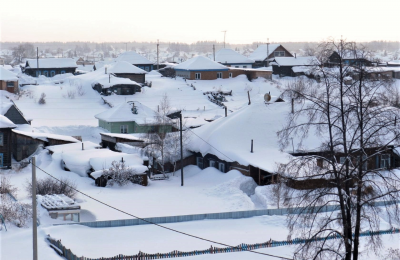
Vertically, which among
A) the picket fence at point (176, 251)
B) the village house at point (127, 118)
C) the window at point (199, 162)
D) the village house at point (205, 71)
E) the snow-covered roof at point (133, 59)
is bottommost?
the window at point (199, 162)

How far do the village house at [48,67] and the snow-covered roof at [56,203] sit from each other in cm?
5292

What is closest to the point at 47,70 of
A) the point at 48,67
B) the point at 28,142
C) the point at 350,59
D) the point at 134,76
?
the point at 48,67

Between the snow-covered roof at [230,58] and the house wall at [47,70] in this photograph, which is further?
the snow-covered roof at [230,58]

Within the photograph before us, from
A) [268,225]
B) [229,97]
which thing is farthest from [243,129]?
[229,97]

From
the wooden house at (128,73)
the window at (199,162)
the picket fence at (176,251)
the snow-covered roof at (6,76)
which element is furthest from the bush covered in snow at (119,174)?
the wooden house at (128,73)

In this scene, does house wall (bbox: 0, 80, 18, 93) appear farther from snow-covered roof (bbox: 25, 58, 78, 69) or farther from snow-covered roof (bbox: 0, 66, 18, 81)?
snow-covered roof (bbox: 25, 58, 78, 69)

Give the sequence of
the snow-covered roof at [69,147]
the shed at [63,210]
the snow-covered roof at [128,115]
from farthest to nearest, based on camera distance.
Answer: the snow-covered roof at [128,115], the snow-covered roof at [69,147], the shed at [63,210]

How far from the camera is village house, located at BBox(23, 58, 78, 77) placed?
72.2 metres

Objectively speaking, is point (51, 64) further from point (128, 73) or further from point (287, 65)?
point (287, 65)

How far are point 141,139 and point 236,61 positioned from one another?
46005 millimetres

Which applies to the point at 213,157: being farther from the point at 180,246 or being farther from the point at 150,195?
the point at 180,246

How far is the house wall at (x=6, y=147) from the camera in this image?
1264 inches

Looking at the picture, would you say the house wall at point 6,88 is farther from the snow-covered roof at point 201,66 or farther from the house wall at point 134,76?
the snow-covered roof at point 201,66

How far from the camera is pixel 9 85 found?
5475 cm
